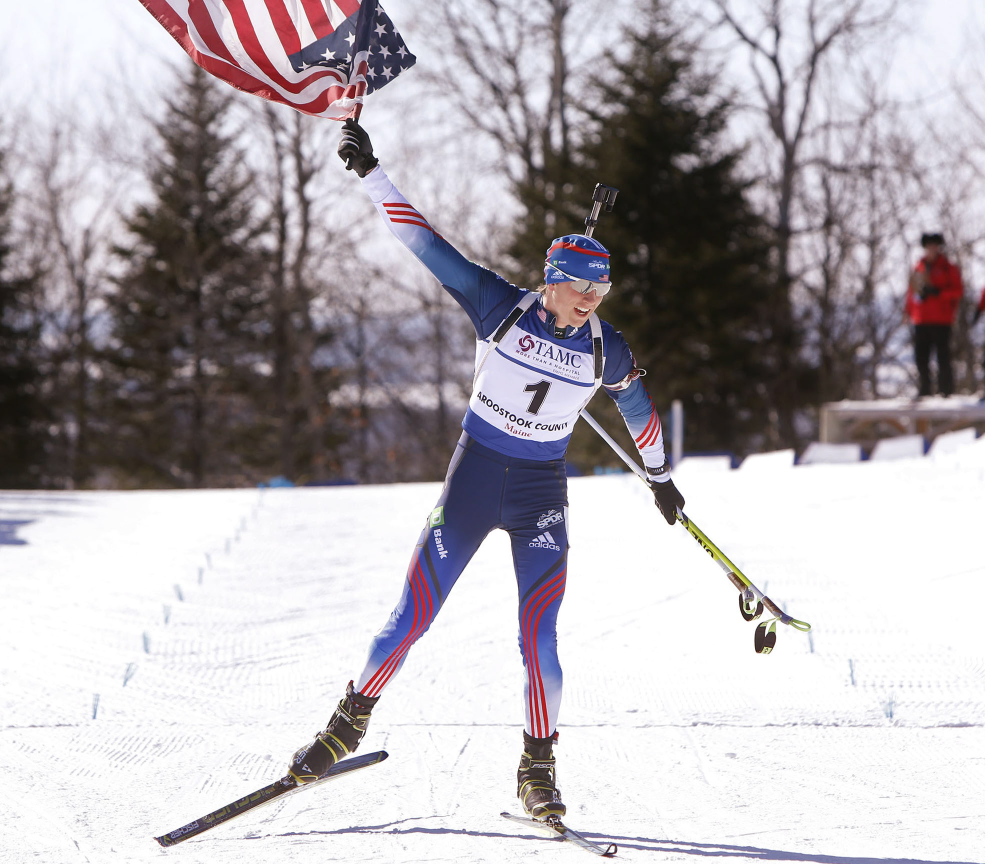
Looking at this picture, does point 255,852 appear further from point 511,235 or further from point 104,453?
point 104,453

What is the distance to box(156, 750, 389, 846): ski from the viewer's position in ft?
9.89

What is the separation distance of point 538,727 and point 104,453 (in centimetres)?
2403

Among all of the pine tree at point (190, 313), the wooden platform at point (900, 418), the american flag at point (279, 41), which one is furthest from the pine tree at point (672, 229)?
the american flag at point (279, 41)

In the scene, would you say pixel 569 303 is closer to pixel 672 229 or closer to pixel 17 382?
pixel 672 229

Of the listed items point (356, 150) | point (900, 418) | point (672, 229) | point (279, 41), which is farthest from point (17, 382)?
point (356, 150)

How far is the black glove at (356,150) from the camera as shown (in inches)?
131

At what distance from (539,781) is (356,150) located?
2150 millimetres

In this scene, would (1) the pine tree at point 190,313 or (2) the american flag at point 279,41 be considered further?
(1) the pine tree at point 190,313

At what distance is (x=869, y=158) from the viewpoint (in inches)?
992

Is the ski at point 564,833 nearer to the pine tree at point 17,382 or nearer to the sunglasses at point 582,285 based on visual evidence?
the sunglasses at point 582,285

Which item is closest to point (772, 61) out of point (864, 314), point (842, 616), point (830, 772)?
point (864, 314)

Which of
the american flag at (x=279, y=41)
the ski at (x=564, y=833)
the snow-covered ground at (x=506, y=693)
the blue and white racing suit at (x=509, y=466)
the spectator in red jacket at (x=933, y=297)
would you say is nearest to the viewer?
the ski at (x=564, y=833)

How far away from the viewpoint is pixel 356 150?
10.9 feet

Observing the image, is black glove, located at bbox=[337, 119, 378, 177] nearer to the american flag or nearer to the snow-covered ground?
the american flag
